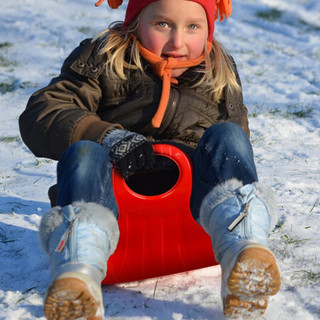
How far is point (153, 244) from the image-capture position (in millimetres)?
2053

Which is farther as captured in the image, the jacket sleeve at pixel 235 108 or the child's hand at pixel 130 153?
the jacket sleeve at pixel 235 108

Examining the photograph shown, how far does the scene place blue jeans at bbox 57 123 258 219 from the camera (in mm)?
1772

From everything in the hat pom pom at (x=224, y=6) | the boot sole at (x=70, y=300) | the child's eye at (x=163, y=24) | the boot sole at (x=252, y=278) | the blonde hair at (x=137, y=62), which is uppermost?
the hat pom pom at (x=224, y=6)

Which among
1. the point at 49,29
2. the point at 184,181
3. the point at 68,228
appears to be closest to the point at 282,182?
the point at 184,181

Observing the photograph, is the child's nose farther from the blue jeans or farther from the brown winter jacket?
the blue jeans

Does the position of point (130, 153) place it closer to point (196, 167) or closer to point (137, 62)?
point (196, 167)

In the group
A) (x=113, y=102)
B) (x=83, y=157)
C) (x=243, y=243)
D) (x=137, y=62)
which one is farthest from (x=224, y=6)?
(x=243, y=243)

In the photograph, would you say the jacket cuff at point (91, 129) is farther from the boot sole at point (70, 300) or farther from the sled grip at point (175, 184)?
the boot sole at point (70, 300)

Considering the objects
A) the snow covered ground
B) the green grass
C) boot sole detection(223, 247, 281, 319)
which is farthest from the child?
the green grass

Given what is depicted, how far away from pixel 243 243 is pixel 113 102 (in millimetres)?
920

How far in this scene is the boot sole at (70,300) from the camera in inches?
56.9

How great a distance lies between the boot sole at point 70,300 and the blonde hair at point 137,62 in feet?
3.30

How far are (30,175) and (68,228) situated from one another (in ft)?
5.38

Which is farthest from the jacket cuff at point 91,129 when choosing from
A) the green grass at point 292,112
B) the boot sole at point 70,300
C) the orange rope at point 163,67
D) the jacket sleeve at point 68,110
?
the green grass at point 292,112
